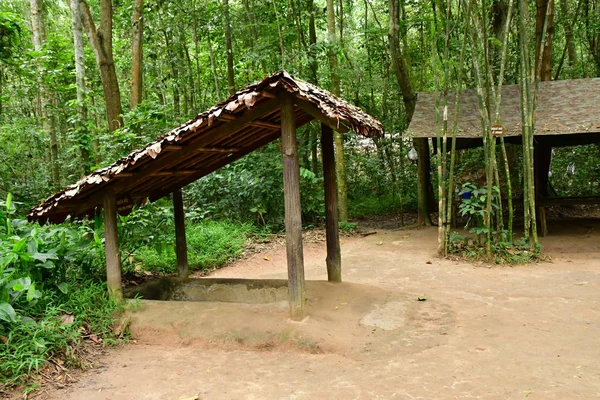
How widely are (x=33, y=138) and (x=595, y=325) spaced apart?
566 inches

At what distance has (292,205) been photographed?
4.30 metres

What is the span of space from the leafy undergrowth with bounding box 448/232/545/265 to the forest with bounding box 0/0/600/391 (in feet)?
0.11

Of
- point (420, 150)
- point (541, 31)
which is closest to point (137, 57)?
point (420, 150)

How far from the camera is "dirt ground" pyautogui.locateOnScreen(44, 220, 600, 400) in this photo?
130 inches

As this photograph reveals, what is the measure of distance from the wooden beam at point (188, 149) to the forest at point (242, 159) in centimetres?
51

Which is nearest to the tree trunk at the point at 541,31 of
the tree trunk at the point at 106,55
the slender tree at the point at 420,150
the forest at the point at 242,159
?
the forest at the point at 242,159

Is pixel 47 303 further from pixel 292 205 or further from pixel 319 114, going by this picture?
pixel 319 114

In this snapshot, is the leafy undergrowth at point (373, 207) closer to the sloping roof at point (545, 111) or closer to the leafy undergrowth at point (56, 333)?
the sloping roof at point (545, 111)

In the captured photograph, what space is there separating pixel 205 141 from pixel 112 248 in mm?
1676

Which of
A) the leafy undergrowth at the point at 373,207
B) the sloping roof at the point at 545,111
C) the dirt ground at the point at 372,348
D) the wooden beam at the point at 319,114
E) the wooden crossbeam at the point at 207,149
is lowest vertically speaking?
the dirt ground at the point at 372,348

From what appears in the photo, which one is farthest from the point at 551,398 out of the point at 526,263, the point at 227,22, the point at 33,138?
the point at 33,138

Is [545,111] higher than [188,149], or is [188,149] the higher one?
[545,111]

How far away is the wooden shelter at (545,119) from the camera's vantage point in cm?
858

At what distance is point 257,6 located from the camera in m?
12.1
